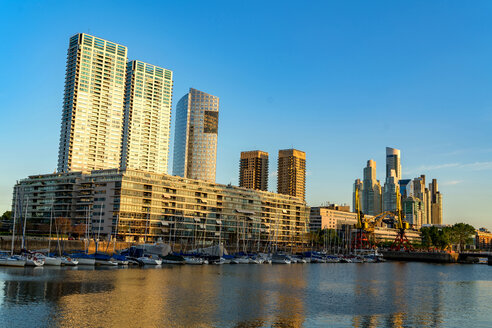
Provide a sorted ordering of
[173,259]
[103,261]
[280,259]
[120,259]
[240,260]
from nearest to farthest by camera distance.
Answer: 1. [103,261]
2. [120,259]
3. [173,259]
4. [240,260]
5. [280,259]

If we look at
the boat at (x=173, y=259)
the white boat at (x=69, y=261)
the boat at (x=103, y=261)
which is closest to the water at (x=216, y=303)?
the white boat at (x=69, y=261)

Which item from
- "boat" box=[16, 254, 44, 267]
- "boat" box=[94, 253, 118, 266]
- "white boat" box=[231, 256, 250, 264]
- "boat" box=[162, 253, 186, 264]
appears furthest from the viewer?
"white boat" box=[231, 256, 250, 264]

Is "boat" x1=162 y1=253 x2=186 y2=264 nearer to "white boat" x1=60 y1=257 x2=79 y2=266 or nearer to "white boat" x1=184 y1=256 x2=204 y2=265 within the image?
"white boat" x1=184 y1=256 x2=204 y2=265

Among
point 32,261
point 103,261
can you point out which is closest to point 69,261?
point 32,261

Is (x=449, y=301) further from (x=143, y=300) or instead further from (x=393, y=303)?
(x=143, y=300)

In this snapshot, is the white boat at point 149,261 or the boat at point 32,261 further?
the white boat at point 149,261

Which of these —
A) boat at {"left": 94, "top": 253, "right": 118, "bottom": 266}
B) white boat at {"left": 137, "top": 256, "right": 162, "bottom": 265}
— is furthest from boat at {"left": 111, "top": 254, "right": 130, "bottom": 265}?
white boat at {"left": 137, "top": 256, "right": 162, "bottom": 265}

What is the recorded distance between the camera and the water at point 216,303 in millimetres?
44656

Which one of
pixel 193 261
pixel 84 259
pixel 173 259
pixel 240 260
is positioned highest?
pixel 84 259

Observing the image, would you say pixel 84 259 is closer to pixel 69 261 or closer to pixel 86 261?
pixel 86 261

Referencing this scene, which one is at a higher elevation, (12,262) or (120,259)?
(12,262)

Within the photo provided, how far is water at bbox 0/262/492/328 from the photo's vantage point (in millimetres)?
44656

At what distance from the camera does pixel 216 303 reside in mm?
56188

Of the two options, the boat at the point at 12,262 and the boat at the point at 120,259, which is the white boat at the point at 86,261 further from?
the boat at the point at 12,262
